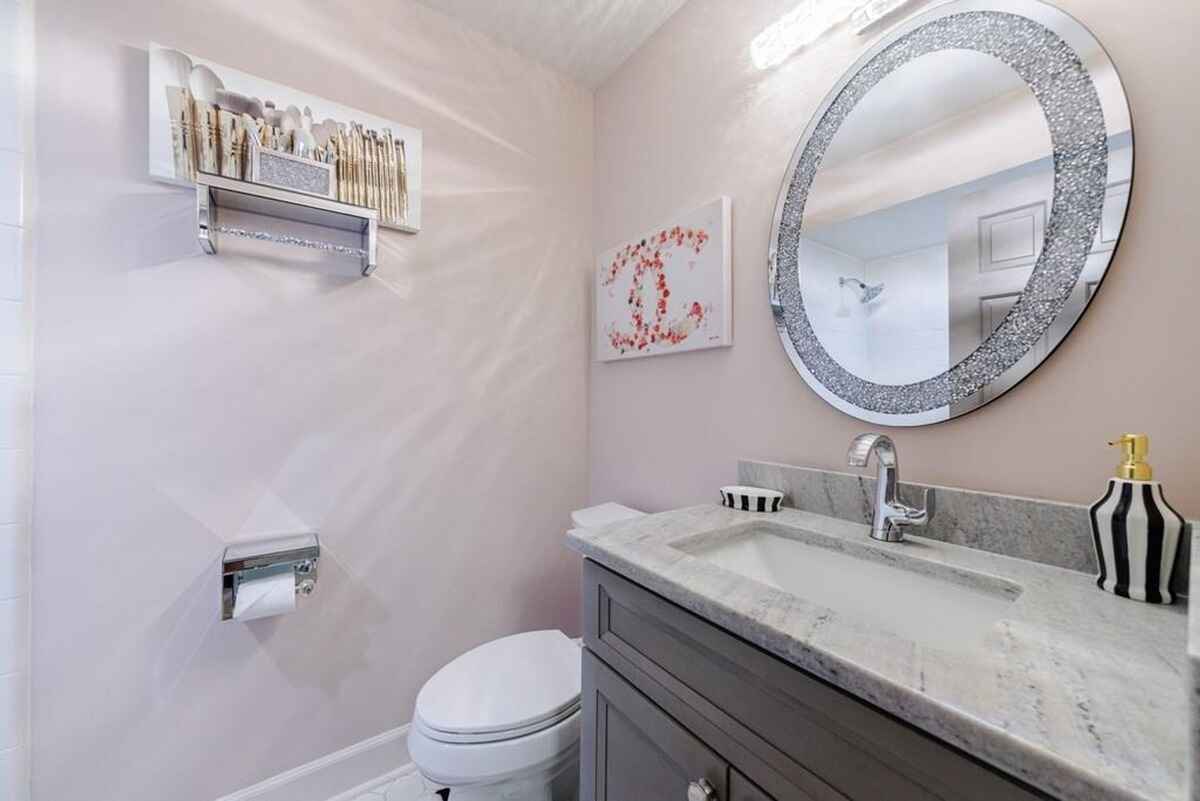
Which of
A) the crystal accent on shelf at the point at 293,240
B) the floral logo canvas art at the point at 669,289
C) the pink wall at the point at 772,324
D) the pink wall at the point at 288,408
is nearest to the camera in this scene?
the pink wall at the point at 772,324

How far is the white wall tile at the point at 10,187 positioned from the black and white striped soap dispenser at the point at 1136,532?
211cm

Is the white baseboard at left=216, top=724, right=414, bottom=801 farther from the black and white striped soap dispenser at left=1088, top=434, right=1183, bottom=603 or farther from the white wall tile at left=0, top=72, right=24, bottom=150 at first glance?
the black and white striped soap dispenser at left=1088, top=434, right=1183, bottom=603

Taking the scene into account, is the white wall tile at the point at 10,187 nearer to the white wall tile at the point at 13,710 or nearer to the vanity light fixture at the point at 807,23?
the white wall tile at the point at 13,710

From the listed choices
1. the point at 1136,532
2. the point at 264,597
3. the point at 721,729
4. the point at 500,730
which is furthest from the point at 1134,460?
the point at 264,597

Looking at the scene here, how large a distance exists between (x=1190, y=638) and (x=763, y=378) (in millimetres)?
934

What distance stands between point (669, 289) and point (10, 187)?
1603mm

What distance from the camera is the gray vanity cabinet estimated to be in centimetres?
44

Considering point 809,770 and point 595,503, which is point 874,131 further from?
point 595,503

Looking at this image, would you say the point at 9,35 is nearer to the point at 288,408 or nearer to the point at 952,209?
the point at 288,408

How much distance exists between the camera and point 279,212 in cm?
127

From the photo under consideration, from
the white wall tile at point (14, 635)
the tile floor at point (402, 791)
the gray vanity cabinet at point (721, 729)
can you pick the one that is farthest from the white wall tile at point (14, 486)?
the gray vanity cabinet at point (721, 729)

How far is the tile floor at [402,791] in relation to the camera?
136cm

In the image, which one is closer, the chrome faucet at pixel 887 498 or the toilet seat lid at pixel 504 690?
the chrome faucet at pixel 887 498

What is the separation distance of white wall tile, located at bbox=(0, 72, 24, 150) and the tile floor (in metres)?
1.90
